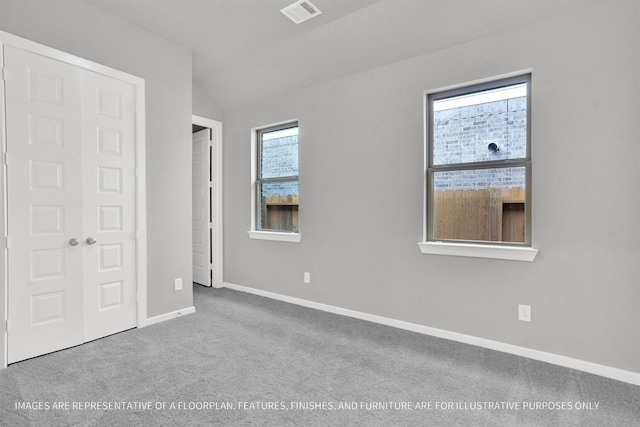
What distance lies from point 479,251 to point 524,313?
0.57 m

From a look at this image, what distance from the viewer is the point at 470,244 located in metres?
2.93

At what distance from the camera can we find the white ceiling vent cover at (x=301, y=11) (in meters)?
2.82

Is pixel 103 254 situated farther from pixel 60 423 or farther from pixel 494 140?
pixel 494 140

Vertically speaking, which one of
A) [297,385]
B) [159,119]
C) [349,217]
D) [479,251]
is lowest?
[297,385]


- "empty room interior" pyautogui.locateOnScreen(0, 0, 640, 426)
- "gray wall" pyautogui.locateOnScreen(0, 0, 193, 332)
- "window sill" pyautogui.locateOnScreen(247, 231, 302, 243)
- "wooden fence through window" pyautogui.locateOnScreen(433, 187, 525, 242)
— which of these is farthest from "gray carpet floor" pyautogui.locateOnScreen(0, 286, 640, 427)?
"window sill" pyautogui.locateOnScreen(247, 231, 302, 243)

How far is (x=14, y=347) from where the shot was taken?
8.08 ft

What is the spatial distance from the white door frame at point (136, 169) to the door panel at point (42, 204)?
1.5 inches

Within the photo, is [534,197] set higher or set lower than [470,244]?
higher

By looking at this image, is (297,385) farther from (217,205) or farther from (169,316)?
(217,205)

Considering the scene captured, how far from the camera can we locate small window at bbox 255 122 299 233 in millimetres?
4227

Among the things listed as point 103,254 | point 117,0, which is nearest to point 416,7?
point 117,0

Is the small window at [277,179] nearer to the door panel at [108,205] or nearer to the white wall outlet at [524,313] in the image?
the door panel at [108,205]

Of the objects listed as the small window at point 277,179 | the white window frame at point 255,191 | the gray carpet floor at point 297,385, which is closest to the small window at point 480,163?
the gray carpet floor at point 297,385

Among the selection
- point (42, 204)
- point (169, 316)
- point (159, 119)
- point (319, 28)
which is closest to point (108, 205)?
point (42, 204)
